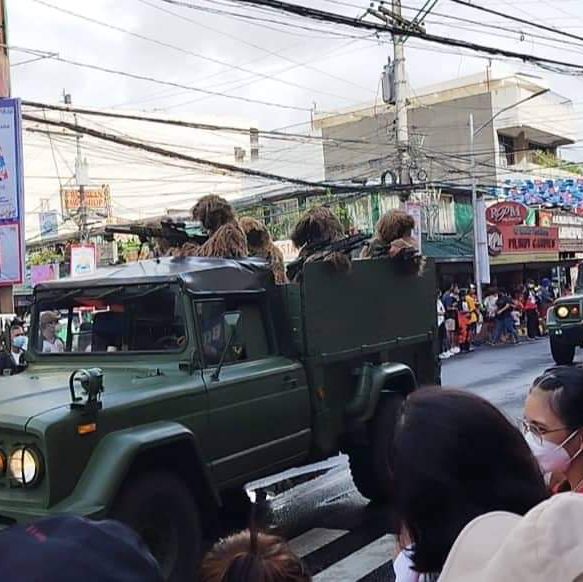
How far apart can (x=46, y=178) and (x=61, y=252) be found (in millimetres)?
11936

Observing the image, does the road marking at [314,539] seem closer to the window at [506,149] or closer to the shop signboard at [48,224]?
the shop signboard at [48,224]

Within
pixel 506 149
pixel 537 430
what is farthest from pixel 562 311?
pixel 506 149

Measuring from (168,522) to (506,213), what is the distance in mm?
25048

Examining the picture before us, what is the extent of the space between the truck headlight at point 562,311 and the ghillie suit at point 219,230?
11.0m

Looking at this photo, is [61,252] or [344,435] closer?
[344,435]

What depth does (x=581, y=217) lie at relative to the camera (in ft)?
Result: 124

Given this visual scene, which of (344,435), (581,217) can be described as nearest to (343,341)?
(344,435)

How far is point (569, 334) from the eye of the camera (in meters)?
16.2

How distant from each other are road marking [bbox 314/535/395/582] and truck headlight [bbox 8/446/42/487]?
199cm

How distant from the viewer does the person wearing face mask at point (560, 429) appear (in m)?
3.17

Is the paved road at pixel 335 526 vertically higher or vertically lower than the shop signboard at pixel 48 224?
lower

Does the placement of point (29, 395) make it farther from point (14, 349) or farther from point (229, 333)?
point (14, 349)

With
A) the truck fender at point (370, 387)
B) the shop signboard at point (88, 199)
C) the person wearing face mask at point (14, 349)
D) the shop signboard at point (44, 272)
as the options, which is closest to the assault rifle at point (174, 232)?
the truck fender at point (370, 387)

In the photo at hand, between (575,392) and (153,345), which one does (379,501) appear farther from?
(575,392)
